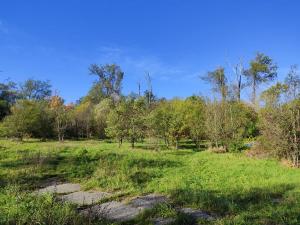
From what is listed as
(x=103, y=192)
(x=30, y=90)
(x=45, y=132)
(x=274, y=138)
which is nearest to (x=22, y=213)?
(x=103, y=192)

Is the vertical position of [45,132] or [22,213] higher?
[45,132]

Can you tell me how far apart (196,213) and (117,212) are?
6.00 feet

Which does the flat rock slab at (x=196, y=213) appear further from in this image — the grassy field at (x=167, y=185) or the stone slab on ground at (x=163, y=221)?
the stone slab on ground at (x=163, y=221)

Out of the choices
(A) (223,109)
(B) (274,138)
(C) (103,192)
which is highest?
(A) (223,109)

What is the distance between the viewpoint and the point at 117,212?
27.4 feet

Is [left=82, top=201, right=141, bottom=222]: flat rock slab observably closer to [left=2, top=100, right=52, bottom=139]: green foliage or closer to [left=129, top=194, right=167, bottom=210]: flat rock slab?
[left=129, top=194, right=167, bottom=210]: flat rock slab

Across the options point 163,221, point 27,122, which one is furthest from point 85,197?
point 27,122

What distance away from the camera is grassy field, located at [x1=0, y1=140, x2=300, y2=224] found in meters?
7.29

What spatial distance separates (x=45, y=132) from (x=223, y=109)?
22.5 meters

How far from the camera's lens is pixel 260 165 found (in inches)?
650

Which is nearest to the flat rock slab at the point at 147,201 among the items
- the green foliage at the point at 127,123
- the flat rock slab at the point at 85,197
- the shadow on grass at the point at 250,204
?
the shadow on grass at the point at 250,204

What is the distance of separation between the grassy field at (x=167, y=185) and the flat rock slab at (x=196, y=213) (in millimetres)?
216

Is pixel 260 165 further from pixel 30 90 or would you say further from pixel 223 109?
pixel 30 90

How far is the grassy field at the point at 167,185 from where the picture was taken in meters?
7.29
